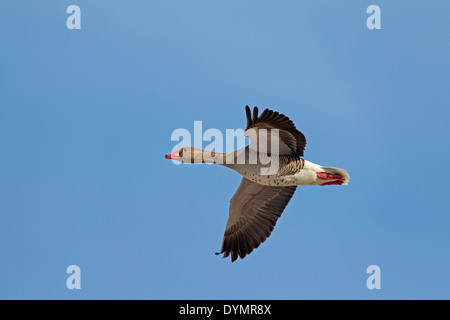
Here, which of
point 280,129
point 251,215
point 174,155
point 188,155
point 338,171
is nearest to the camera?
point 280,129

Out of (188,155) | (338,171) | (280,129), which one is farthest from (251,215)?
(280,129)

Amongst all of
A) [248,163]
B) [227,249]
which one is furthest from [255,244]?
[248,163]

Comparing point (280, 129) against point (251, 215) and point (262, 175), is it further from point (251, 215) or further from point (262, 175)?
point (251, 215)

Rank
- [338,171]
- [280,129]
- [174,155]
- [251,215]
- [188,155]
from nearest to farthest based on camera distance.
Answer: [280,129], [338,171], [188,155], [174,155], [251,215]

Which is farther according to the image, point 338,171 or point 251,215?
point 251,215

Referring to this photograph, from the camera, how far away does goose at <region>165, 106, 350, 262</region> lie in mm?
10456

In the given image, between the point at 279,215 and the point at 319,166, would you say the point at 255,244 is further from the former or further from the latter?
the point at 319,166

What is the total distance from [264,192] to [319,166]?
5.22ft

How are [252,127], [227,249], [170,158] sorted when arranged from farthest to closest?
[227,249] < [170,158] < [252,127]

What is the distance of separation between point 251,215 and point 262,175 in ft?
6.01

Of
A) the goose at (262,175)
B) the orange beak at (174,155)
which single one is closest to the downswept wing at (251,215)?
the goose at (262,175)

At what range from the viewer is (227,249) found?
42.0 feet

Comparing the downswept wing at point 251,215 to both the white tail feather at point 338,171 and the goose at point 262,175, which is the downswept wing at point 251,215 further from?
the white tail feather at point 338,171

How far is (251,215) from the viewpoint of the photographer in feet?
41.7
